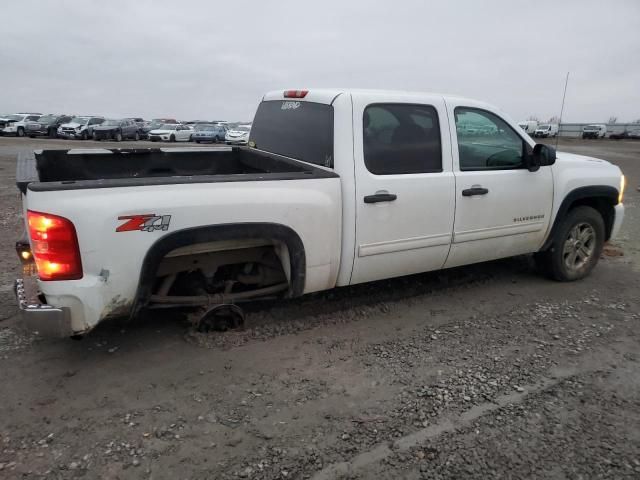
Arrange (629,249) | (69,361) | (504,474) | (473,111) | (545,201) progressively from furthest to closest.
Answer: (629,249) → (545,201) → (473,111) → (69,361) → (504,474)

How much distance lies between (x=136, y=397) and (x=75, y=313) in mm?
622

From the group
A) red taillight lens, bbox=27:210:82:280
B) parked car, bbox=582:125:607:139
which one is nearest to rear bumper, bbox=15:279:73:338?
red taillight lens, bbox=27:210:82:280

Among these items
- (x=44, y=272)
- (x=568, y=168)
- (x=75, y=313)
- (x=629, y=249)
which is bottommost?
(x=629, y=249)

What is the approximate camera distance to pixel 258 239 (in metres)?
3.43

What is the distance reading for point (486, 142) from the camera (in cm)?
432

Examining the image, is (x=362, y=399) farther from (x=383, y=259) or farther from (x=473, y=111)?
(x=473, y=111)

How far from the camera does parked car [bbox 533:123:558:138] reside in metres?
48.0

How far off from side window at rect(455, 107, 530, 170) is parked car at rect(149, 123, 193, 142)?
1271 inches

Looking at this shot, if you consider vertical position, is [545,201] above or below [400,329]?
above

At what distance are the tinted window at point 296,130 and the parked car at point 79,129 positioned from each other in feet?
101

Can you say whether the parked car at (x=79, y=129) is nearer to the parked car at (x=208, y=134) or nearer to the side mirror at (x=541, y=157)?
the parked car at (x=208, y=134)

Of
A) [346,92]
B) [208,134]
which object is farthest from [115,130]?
[346,92]

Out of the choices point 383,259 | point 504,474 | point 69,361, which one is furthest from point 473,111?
point 69,361

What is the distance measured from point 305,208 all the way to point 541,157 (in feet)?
7.83
